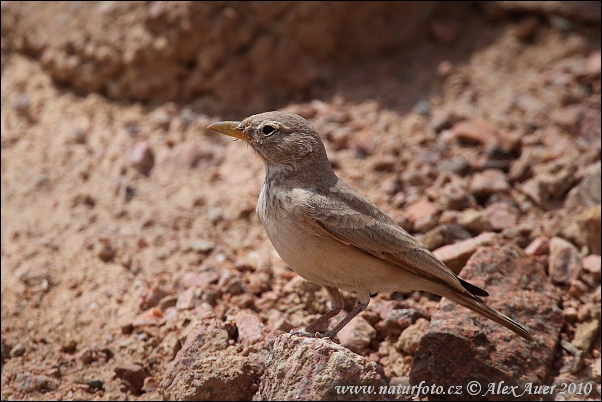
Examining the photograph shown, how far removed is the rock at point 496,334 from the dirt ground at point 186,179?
1.04ft

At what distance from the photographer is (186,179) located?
7539 millimetres

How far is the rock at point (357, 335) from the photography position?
567cm

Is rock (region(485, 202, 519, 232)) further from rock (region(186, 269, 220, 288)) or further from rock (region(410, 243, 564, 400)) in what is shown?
rock (region(186, 269, 220, 288))

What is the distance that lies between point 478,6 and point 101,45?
4.83 m

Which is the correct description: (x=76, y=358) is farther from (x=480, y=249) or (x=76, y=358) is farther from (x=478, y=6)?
(x=478, y=6)

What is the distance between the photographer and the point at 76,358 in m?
5.73

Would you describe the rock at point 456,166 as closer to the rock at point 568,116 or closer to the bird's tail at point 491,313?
the rock at point 568,116

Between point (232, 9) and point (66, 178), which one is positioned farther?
point (232, 9)

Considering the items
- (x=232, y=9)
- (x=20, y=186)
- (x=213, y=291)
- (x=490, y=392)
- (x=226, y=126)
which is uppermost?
(x=232, y=9)

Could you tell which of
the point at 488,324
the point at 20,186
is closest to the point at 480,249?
the point at 488,324

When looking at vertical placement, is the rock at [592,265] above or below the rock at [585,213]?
below

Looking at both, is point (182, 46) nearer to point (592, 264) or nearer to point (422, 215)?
point (422, 215)

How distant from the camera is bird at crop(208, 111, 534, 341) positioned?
5.13 meters

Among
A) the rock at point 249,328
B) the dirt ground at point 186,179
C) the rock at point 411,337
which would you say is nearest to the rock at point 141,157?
the dirt ground at point 186,179
